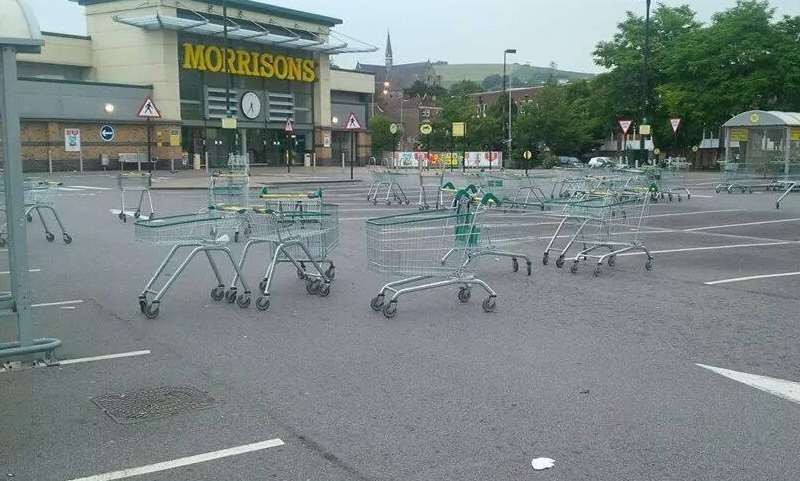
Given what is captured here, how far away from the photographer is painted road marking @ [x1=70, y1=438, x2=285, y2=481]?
4.34m

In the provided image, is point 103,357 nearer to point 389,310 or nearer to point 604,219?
point 389,310

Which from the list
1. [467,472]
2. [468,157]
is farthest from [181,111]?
[467,472]

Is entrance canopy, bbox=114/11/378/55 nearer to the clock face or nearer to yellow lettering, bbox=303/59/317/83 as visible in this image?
yellow lettering, bbox=303/59/317/83

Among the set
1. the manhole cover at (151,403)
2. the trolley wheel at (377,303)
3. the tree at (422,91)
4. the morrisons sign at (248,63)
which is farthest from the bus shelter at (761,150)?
the tree at (422,91)

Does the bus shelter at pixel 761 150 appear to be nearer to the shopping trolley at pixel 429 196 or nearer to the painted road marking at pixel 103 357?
the shopping trolley at pixel 429 196

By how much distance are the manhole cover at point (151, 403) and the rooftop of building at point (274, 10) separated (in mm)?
46585

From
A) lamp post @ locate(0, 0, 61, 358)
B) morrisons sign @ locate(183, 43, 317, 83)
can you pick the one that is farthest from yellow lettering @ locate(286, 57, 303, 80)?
lamp post @ locate(0, 0, 61, 358)

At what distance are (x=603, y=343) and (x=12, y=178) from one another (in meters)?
5.28

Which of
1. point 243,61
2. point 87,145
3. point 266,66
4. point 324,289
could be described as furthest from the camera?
point 266,66

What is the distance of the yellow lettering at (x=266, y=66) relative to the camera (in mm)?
54781

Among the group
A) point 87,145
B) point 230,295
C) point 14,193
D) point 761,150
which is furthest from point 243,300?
point 87,145

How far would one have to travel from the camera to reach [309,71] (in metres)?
58.5

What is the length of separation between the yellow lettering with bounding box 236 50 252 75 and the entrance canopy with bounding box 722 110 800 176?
32.2 meters

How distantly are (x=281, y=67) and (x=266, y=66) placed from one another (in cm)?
166
